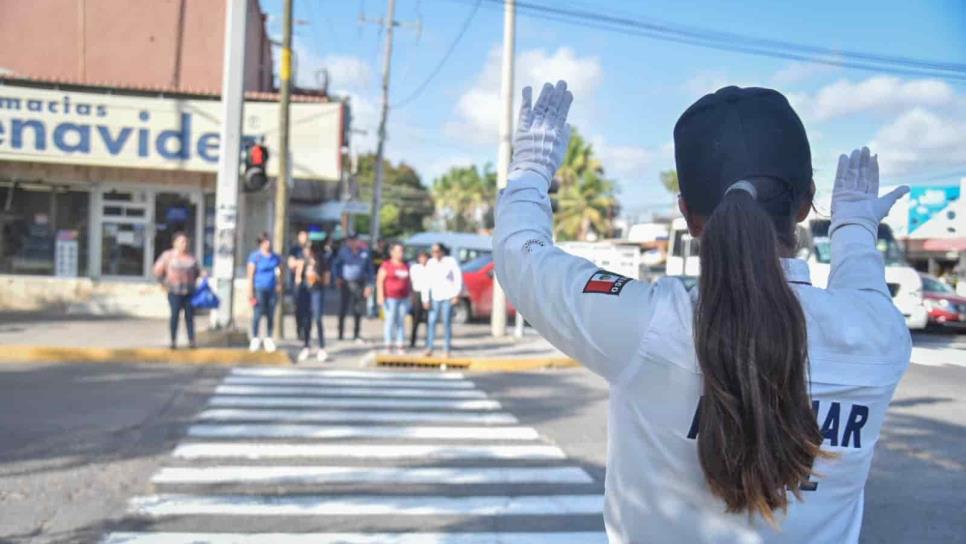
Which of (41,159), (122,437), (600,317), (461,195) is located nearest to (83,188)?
(41,159)

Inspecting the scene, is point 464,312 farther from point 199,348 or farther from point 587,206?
point 587,206

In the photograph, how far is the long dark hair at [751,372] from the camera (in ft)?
4.51

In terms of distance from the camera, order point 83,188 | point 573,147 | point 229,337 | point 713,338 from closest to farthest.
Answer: point 713,338 < point 229,337 < point 83,188 < point 573,147

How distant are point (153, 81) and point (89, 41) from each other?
4.91 ft

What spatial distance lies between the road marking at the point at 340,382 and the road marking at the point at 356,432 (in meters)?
2.72

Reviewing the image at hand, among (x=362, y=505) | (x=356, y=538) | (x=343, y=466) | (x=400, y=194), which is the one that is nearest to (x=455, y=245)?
(x=343, y=466)

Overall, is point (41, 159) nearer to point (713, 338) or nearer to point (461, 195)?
point (713, 338)

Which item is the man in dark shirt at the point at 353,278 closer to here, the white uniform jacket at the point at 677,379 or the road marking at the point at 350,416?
the road marking at the point at 350,416

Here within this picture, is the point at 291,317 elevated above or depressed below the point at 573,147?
below

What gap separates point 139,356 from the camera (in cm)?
1245

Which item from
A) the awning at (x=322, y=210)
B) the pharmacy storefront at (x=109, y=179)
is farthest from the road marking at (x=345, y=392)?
the awning at (x=322, y=210)

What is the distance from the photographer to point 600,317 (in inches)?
56.7

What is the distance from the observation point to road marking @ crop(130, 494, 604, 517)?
558cm

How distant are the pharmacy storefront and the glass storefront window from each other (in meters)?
0.02
